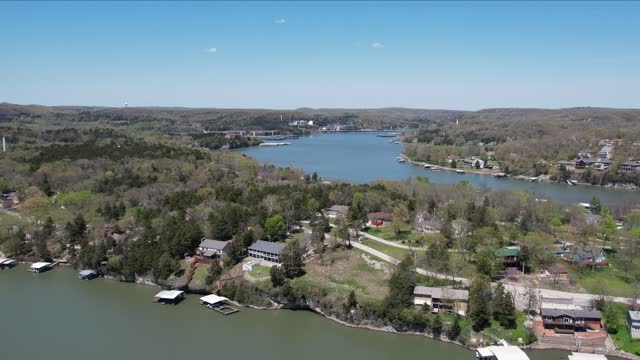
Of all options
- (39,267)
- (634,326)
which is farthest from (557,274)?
(39,267)

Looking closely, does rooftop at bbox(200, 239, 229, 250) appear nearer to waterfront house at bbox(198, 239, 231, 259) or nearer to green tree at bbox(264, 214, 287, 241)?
waterfront house at bbox(198, 239, 231, 259)

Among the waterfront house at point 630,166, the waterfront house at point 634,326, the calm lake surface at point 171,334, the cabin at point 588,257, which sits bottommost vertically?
the calm lake surface at point 171,334

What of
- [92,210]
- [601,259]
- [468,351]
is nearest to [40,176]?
[92,210]

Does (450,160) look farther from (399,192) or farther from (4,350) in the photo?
(4,350)

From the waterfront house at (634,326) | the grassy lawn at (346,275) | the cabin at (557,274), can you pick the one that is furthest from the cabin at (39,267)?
the waterfront house at (634,326)

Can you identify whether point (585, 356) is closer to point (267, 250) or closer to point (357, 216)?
point (267, 250)

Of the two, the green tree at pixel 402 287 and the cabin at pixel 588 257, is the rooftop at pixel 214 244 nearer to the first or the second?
the green tree at pixel 402 287
